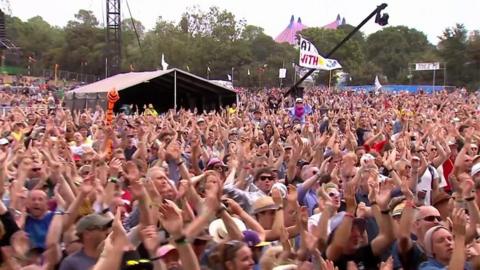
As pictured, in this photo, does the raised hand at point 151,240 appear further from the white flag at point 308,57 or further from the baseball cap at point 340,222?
the white flag at point 308,57

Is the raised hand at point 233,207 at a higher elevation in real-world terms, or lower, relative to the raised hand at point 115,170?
lower

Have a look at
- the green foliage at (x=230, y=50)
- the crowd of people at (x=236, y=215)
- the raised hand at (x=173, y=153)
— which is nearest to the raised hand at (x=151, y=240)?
the crowd of people at (x=236, y=215)

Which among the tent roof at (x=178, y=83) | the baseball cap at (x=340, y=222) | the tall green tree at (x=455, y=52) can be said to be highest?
the tall green tree at (x=455, y=52)

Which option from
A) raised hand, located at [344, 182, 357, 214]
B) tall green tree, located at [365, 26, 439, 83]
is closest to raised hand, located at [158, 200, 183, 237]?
raised hand, located at [344, 182, 357, 214]

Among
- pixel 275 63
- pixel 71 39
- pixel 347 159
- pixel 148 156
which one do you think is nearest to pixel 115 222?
pixel 347 159

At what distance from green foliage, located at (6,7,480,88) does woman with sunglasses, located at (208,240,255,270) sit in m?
64.8

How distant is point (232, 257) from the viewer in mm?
4086

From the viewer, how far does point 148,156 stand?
9.45m

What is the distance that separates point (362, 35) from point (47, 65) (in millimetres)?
51623

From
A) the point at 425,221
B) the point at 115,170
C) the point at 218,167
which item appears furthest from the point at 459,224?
the point at 218,167

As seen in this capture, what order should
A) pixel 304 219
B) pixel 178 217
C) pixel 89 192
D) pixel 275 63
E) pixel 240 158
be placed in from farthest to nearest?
pixel 275 63, pixel 240 158, pixel 89 192, pixel 304 219, pixel 178 217

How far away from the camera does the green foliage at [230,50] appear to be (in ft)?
246

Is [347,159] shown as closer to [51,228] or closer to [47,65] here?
[51,228]

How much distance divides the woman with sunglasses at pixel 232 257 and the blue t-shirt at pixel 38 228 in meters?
1.66
